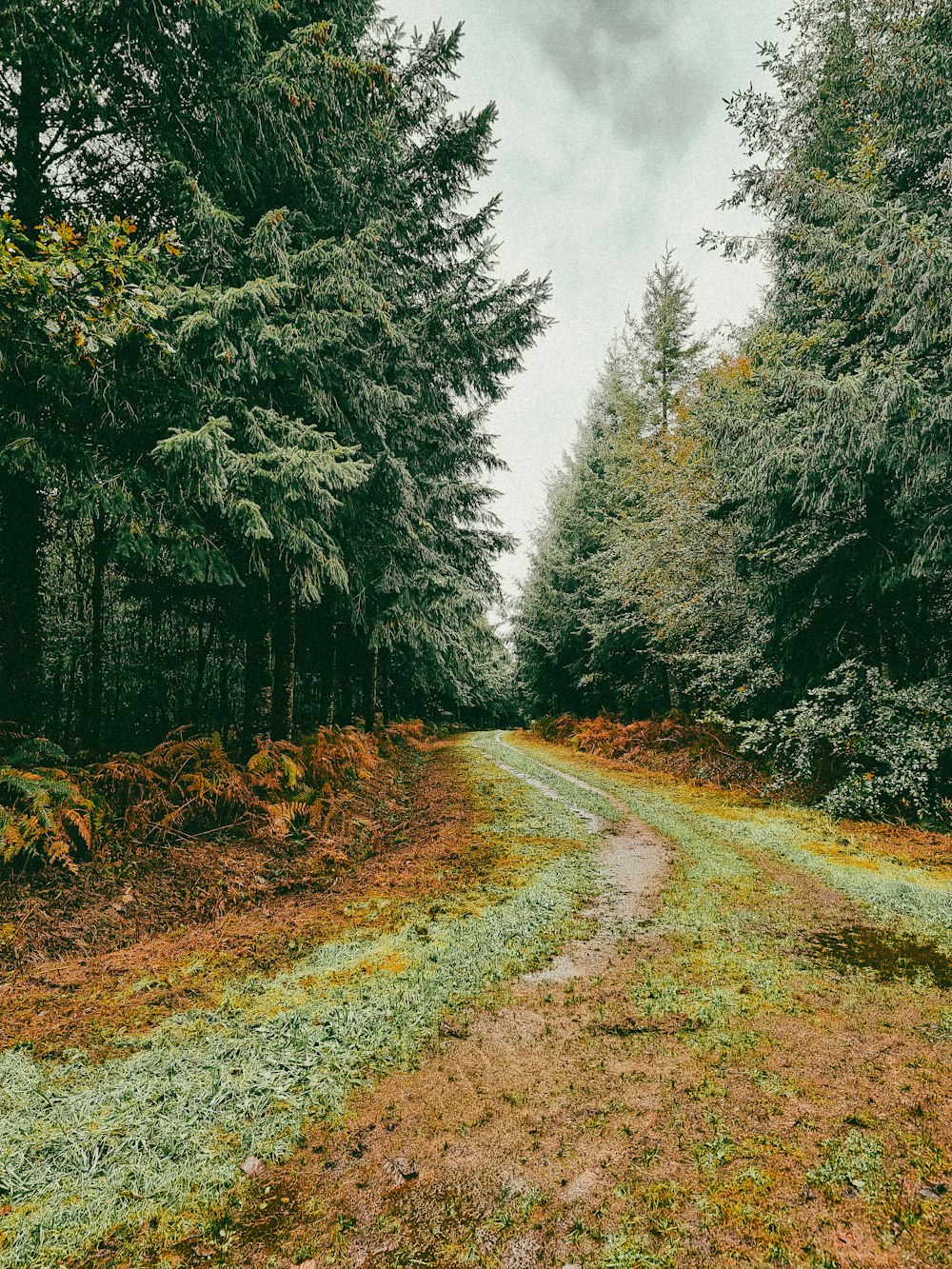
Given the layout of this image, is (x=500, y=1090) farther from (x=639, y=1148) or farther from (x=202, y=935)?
(x=202, y=935)

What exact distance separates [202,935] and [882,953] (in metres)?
4.77

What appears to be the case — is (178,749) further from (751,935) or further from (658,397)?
(658,397)

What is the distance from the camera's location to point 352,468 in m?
6.97

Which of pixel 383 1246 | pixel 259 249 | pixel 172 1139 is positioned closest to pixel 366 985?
pixel 172 1139

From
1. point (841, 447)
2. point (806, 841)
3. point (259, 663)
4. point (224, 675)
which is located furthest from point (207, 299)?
point (224, 675)

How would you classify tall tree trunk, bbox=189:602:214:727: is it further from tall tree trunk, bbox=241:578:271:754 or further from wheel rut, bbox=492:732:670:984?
wheel rut, bbox=492:732:670:984

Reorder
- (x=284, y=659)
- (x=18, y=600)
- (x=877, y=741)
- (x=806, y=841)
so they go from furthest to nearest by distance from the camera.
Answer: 1. (x=284, y=659)
2. (x=877, y=741)
3. (x=806, y=841)
4. (x=18, y=600)

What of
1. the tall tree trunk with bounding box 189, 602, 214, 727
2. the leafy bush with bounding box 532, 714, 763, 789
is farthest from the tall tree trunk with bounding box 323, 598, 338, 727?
the leafy bush with bounding box 532, 714, 763, 789

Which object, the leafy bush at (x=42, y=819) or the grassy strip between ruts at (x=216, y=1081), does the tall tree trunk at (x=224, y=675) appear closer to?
the leafy bush at (x=42, y=819)

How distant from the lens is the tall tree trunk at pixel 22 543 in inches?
234

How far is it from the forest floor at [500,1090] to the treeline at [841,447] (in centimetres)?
431

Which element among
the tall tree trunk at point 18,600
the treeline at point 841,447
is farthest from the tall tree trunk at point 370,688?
the tall tree trunk at point 18,600

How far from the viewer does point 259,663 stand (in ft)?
28.0

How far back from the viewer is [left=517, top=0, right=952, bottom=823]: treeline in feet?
23.6
